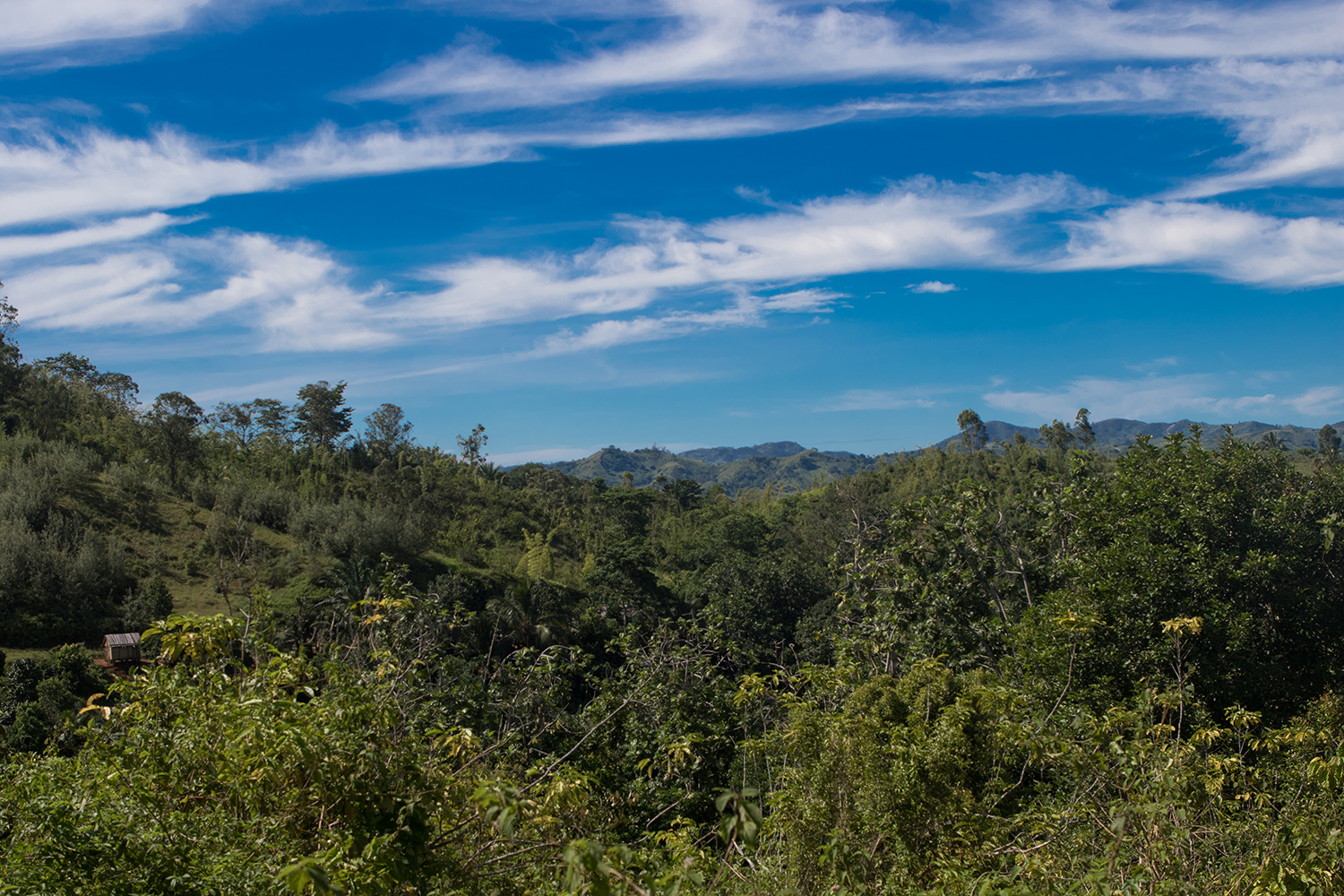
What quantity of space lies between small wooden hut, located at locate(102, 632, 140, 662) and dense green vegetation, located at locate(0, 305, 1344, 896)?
0.64 metres

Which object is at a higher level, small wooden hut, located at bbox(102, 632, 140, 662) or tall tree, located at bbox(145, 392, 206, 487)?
tall tree, located at bbox(145, 392, 206, 487)

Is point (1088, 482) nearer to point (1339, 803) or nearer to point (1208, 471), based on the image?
point (1208, 471)

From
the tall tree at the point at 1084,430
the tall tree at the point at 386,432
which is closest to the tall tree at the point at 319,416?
the tall tree at the point at 386,432

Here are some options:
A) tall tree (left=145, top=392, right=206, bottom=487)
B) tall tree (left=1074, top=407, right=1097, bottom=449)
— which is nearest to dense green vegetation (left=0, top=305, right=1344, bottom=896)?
tall tree (left=145, top=392, right=206, bottom=487)

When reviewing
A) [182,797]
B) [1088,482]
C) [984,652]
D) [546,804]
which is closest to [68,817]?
[182,797]

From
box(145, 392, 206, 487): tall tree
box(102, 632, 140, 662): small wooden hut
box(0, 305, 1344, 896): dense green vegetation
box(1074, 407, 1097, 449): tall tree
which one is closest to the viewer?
box(0, 305, 1344, 896): dense green vegetation

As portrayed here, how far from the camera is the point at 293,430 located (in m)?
33.5

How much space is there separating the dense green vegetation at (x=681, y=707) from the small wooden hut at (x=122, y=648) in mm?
635

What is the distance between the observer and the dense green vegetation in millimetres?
2684

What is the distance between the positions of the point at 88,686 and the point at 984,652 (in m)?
15.5

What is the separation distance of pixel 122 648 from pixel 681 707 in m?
13.4

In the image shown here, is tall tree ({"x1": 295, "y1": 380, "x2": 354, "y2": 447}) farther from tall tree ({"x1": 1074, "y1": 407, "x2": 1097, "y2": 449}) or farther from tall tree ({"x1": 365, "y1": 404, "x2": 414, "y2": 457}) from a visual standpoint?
tall tree ({"x1": 1074, "y1": 407, "x2": 1097, "y2": 449})

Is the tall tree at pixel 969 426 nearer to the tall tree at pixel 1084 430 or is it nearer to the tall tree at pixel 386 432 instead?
the tall tree at pixel 1084 430

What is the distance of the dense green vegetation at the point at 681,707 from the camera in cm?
268
